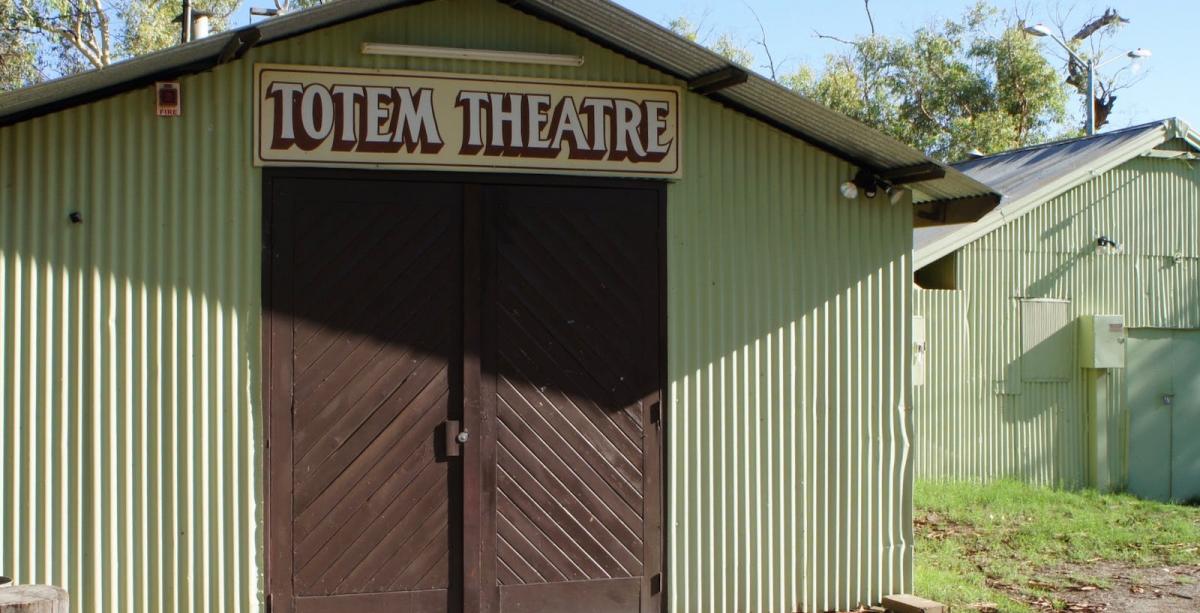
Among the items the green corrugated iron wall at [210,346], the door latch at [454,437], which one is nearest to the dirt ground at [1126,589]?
the green corrugated iron wall at [210,346]

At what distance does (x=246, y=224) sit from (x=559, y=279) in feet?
5.85

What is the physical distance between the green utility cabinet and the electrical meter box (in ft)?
1.65

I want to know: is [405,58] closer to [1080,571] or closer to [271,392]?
[271,392]

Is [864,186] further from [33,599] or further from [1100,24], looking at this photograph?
[1100,24]

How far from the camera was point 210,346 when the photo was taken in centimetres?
661

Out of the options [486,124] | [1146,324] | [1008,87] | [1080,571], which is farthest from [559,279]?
[1008,87]

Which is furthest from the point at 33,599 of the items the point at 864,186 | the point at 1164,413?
the point at 1164,413

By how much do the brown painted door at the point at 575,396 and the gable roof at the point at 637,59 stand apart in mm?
842

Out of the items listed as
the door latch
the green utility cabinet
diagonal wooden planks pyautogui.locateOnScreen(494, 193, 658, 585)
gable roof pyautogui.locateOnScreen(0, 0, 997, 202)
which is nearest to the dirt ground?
gable roof pyautogui.locateOnScreen(0, 0, 997, 202)

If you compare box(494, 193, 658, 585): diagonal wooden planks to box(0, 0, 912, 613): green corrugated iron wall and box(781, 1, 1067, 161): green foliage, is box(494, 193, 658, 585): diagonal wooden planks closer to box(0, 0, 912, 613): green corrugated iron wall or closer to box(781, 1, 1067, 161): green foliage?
box(0, 0, 912, 613): green corrugated iron wall

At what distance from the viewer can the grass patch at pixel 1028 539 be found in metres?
8.81

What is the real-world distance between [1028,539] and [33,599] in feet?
27.1

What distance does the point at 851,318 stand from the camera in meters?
7.92

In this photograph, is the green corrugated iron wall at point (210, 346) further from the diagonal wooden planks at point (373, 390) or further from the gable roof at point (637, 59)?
the diagonal wooden planks at point (373, 390)
